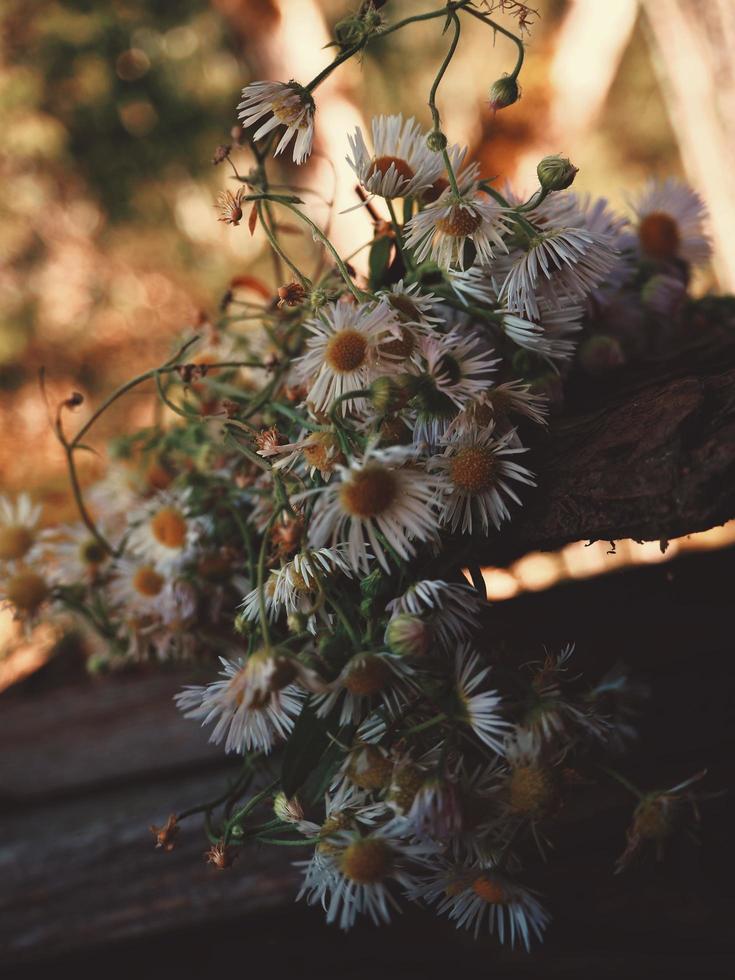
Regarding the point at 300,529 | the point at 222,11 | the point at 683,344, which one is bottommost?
the point at 300,529

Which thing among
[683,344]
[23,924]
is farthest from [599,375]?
[23,924]

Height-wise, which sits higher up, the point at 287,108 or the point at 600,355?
the point at 287,108

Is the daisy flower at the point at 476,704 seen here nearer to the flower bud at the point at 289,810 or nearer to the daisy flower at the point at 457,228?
the flower bud at the point at 289,810

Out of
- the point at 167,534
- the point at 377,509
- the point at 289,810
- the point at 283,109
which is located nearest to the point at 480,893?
the point at 289,810

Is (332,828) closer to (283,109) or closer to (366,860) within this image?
(366,860)

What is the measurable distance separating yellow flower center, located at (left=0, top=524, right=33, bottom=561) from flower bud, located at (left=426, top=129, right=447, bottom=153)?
1.52 ft

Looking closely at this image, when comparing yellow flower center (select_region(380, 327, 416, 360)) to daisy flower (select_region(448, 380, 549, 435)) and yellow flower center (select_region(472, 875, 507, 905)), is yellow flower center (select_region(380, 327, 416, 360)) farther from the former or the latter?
yellow flower center (select_region(472, 875, 507, 905))

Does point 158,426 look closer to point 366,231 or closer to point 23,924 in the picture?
point 23,924

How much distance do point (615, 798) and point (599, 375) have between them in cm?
30

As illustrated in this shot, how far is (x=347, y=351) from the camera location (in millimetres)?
408

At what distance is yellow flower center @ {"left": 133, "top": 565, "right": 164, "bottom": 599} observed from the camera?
619mm

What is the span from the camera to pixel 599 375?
550 mm

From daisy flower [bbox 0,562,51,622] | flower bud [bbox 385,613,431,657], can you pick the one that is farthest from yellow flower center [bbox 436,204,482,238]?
daisy flower [bbox 0,562,51,622]

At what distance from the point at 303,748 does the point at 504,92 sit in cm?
36
